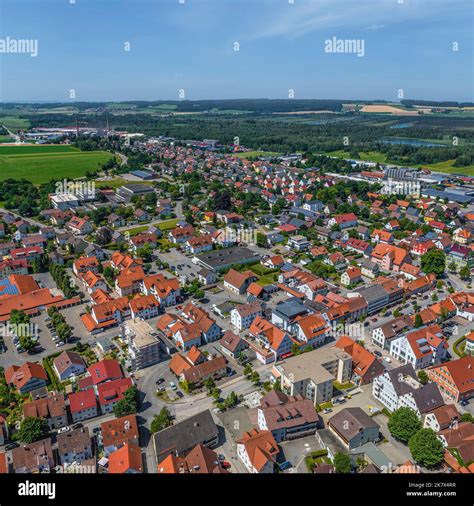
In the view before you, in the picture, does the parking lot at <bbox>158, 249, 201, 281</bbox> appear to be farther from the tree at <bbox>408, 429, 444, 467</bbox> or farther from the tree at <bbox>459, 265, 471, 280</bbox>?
the tree at <bbox>459, 265, 471, 280</bbox>

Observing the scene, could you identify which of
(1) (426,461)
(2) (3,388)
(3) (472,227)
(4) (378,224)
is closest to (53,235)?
(2) (3,388)

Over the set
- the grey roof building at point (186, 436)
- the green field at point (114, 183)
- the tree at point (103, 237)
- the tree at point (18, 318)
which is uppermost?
the green field at point (114, 183)

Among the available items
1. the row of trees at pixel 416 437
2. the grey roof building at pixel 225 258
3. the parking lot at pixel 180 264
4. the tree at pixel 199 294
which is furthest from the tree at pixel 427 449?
the grey roof building at pixel 225 258

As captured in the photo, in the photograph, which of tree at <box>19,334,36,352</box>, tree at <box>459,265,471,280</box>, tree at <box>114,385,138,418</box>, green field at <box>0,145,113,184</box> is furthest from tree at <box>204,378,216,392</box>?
green field at <box>0,145,113,184</box>

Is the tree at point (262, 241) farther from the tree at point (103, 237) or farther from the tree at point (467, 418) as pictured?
the tree at point (467, 418)

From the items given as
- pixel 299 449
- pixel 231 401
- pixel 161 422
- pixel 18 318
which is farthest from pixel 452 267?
pixel 18 318
